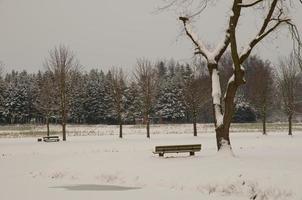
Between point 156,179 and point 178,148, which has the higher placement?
point 178,148

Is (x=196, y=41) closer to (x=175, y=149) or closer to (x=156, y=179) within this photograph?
(x=175, y=149)

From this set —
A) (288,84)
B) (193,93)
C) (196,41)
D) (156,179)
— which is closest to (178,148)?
(196,41)

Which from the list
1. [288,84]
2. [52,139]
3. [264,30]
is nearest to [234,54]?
[264,30]

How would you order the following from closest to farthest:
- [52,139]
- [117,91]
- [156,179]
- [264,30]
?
[156,179]
[264,30]
[52,139]
[117,91]

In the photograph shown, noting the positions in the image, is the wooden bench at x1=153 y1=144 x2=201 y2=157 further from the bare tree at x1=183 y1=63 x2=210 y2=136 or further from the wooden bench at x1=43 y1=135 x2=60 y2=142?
the bare tree at x1=183 y1=63 x2=210 y2=136

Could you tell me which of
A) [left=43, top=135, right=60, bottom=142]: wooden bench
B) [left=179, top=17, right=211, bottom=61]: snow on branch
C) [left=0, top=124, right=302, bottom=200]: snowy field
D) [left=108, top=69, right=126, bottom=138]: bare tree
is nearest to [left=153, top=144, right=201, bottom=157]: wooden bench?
[left=0, top=124, right=302, bottom=200]: snowy field

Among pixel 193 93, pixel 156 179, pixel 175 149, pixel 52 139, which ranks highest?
pixel 193 93

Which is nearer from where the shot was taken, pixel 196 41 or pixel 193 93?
pixel 196 41

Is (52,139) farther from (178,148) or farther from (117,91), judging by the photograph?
(178,148)

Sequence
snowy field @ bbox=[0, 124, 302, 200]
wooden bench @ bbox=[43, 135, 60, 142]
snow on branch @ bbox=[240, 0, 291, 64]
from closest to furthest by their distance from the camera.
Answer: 1. snowy field @ bbox=[0, 124, 302, 200]
2. snow on branch @ bbox=[240, 0, 291, 64]
3. wooden bench @ bbox=[43, 135, 60, 142]

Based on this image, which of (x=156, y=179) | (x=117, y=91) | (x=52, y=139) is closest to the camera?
(x=156, y=179)

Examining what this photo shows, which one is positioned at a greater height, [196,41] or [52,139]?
[196,41]

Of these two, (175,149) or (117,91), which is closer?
(175,149)

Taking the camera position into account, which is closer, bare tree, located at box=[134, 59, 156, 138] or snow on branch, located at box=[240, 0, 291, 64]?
snow on branch, located at box=[240, 0, 291, 64]
